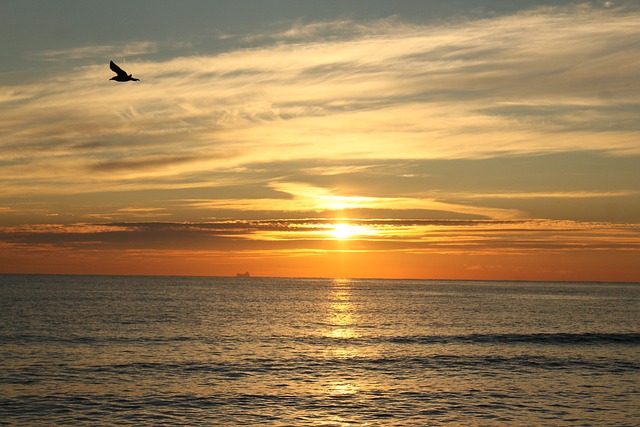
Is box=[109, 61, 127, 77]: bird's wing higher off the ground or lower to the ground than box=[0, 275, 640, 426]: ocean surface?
higher

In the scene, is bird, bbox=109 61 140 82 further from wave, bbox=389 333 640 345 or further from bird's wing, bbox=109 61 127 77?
wave, bbox=389 333 640 345

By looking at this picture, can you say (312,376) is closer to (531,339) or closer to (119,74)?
(119,74)

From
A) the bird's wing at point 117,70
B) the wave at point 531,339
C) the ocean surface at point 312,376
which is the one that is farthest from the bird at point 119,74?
the wave at point 531,339

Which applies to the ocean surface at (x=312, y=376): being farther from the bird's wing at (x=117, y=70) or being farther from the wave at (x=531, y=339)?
the bird's wing at (x=117, y=70)

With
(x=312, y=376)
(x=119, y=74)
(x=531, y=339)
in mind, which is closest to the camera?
(x=119, y=74)

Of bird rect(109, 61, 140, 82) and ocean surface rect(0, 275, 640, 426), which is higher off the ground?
bird rect(109, 61, 140, 82)

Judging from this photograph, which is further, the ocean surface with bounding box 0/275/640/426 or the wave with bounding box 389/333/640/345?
the wave with bounding box 389/333/640/345

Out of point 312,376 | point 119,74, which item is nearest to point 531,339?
point 312,376

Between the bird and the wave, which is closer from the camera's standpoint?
the bird

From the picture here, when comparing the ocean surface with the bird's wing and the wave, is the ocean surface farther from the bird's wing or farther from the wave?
the bird's wing

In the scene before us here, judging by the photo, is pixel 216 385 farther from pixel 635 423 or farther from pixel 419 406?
pixel 635 423

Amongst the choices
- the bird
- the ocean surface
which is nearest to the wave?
the ocean surface

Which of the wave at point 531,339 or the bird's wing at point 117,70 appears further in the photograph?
the wave at point 531,339

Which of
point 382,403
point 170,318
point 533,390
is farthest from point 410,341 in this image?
point 170,318
